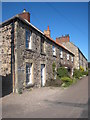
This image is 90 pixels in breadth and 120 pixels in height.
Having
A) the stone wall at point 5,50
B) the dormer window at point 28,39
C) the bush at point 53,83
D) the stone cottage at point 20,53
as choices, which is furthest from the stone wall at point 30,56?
the stone wall at point 5,50

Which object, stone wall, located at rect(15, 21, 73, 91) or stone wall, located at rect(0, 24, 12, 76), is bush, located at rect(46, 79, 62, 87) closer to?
stone wall, located at rect(15, 21, 73, 91)

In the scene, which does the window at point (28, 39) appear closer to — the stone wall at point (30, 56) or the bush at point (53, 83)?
the stone wall at point (30, 56)

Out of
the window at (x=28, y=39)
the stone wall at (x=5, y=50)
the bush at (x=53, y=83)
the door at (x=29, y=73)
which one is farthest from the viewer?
the bush at (x=53, y=83)

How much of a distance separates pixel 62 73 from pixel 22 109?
33.3 ft

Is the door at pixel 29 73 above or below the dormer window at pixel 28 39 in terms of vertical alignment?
below

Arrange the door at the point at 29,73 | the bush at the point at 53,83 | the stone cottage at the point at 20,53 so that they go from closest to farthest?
1. the stone cottage at the point at 20,53
2. the door at the point at 29,73
3. the bush at the point at 53,83

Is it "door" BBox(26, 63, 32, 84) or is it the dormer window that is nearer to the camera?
"door" BBox(26, 63, 32, 84)

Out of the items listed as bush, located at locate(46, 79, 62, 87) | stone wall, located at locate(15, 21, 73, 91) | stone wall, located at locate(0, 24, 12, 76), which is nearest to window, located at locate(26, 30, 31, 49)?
stone wall, located at locate(15, 21, 73, 91)

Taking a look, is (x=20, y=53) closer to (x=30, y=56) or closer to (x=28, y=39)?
(x=30, y=56)

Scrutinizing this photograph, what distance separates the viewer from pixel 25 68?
9.52m

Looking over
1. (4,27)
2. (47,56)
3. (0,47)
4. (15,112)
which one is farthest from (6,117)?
(47,56)

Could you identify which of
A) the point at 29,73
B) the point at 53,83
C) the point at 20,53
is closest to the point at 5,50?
the point at 20,53

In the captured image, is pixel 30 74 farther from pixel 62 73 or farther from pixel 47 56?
pixel 62 73

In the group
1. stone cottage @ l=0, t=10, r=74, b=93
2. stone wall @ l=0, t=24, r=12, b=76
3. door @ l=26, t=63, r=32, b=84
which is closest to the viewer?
stone cottage @ l=0, t=10, r=74, b=93
